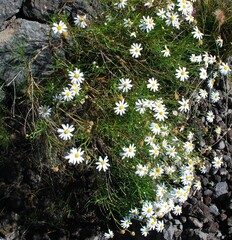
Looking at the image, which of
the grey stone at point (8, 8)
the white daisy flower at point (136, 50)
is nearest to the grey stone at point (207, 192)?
the white daisy flower at point (136, 50)

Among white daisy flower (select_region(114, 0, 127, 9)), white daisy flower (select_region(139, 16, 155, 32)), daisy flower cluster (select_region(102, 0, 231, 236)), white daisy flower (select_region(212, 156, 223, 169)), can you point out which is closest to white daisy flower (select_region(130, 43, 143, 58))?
daisy flower cluster (select_region(102, 0, 231, 236))

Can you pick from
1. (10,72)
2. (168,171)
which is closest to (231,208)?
(168,171)

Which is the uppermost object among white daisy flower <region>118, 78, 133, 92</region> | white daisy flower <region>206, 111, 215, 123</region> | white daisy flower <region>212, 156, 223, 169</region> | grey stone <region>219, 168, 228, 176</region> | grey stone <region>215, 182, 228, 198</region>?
white daisy flower <region>206, 111, 215, 123</region>

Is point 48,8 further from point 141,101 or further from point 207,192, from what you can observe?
point 207,192

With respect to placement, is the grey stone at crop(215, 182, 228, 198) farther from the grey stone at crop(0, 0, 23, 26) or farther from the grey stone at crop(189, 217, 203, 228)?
the grey stone at crop(0, 0, 23, 26)

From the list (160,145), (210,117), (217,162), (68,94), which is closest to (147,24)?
(68,94)

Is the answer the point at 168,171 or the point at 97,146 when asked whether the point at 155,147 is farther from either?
the point at 97,146

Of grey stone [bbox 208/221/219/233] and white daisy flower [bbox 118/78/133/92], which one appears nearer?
white daisy flower [bbox 118/78/133/92]

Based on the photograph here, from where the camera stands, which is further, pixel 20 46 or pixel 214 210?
pixel 214 210

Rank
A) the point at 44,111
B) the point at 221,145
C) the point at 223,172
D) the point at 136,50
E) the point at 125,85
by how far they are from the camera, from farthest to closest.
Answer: the point at 221,145
the point at 223,172
the point at 136,50
the point at 125,85
the point at 44,111
